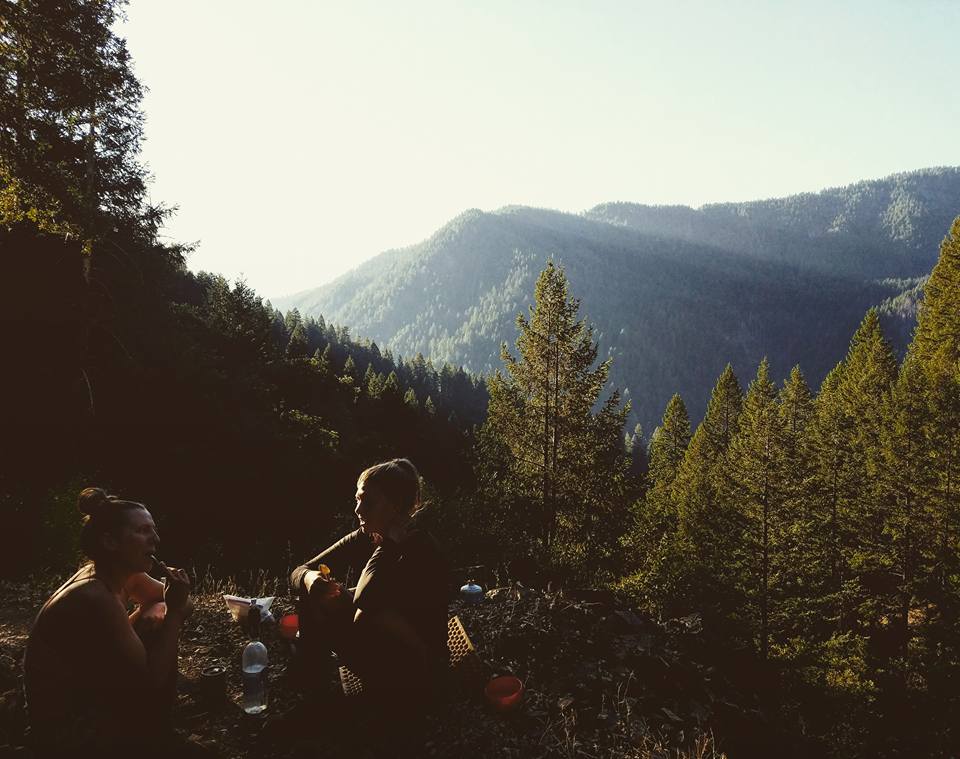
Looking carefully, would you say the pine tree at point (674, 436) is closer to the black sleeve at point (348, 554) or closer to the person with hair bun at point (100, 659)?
the black sleeve at point (348, 554)

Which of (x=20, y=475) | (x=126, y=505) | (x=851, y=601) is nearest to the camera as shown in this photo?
(x=126, y=505)

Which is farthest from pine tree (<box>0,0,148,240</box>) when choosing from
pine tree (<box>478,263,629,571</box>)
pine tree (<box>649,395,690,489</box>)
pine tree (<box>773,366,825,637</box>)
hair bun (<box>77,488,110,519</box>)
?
pine tree (<box>649,395,690,489</box>)

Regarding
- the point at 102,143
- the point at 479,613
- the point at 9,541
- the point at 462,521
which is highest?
the point at 102,143

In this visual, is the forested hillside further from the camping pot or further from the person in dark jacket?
the person in dark jacket

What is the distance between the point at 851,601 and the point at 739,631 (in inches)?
268

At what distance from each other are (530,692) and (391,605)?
2.35m

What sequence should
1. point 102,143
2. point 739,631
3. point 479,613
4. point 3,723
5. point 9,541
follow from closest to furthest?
point 3,723 → point 479,613 → point 9,541 → point 102,143 → point 739,631

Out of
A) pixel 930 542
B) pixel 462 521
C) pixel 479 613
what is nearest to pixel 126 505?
pixel 479 613

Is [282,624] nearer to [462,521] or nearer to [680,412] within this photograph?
[462,521]

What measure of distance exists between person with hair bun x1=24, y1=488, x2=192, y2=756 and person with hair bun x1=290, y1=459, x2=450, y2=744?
124 cm

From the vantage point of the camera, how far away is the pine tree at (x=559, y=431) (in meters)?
16.8

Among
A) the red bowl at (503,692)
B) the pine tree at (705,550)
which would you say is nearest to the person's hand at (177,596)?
the red bowl at (503,692)

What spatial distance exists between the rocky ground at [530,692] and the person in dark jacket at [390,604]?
0.49 metres

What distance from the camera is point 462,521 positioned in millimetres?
20062
